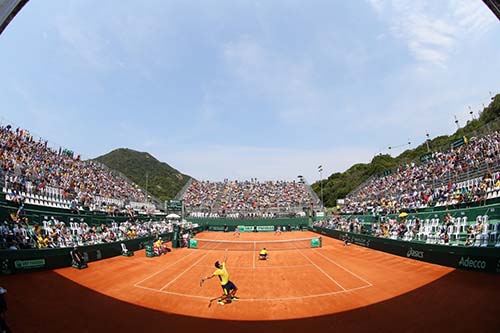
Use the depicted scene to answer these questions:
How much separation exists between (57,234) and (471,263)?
2609 centimetres

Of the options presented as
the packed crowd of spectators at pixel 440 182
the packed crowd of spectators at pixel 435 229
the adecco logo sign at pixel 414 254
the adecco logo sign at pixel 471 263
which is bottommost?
the adecco logo sign at pixel 414 254

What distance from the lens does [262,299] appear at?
12.7 m

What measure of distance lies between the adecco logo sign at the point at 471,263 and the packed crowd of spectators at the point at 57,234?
24940 mm

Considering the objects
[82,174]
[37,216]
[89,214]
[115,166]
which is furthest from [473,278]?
[115,166]

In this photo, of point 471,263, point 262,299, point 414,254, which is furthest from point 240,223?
point 262,299

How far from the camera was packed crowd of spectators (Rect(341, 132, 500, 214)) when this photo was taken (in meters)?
22.0

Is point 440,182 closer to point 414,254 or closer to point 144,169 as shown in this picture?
point 414,254

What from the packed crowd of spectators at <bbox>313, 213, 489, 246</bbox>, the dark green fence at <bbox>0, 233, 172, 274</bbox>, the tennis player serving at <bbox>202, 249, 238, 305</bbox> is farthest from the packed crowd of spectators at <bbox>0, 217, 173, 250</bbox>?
the packed crowd of spectators at <bbox>313, 213, 489, 246</bbox>

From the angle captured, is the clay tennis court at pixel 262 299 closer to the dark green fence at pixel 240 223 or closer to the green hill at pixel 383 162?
the dark green fence at pixel 240 223

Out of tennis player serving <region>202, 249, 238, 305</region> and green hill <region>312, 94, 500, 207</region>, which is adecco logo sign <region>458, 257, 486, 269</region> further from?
green hill <region>312, 94, 500, 207</region>

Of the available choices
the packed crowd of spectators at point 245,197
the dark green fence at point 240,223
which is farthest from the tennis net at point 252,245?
the packed crowd of spectators at point 245,197

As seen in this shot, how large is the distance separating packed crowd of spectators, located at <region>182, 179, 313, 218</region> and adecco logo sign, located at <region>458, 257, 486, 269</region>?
39.9m

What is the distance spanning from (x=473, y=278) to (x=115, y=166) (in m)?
142

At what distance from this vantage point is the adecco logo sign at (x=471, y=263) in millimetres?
15461
